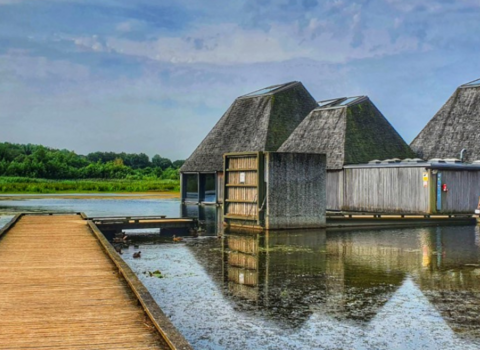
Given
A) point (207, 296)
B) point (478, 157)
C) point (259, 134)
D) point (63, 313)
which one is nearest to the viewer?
point (63, 313)

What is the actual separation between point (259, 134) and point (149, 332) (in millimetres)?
35602

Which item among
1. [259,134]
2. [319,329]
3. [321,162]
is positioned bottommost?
[319,329]

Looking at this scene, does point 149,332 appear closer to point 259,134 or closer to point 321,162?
point 321,162

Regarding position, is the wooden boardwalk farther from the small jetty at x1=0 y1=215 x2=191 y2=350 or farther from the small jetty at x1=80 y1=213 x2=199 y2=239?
the small jetty at x1=80 y1=213 x2=199 y2=239

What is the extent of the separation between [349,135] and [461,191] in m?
7.93

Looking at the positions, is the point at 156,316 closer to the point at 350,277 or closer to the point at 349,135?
the point at 350,277

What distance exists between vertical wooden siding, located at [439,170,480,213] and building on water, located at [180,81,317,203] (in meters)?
14.5

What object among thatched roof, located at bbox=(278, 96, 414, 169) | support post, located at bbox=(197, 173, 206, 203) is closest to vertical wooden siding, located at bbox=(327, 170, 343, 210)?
thatched roof, located at bbox=(278, 96, 414, 169)

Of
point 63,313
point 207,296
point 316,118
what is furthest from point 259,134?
point 63,313

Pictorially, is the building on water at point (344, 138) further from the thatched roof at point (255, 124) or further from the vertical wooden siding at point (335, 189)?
the thatched roof at point (255, 124)

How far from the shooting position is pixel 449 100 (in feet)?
123

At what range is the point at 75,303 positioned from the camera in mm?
7594

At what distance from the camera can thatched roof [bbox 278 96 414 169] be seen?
1324 inches

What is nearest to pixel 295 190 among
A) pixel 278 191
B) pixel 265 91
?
pixel 278 191
